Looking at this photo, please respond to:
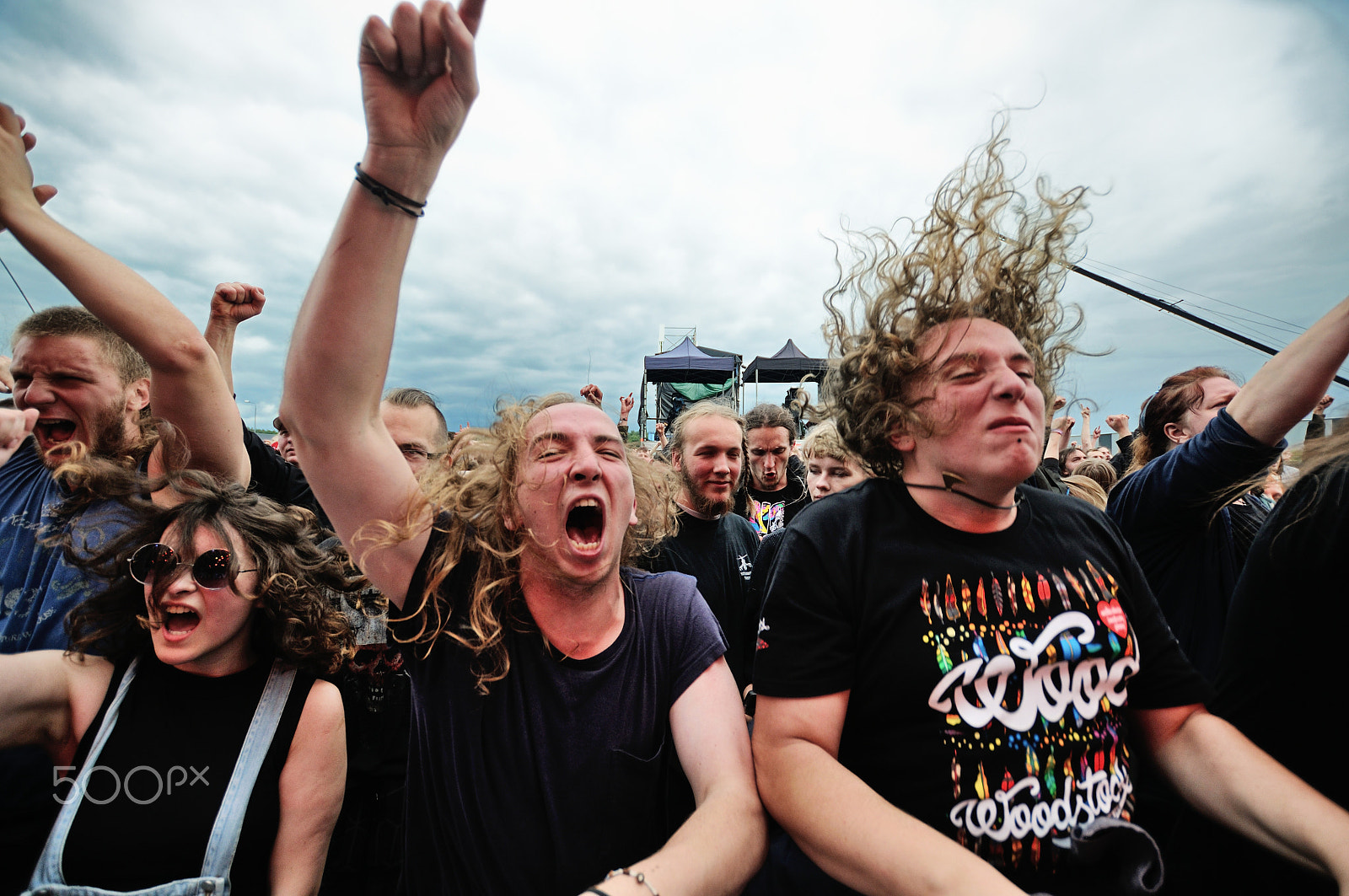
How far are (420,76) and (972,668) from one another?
164 cm

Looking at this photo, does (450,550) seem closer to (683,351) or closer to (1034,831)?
(1034,831)

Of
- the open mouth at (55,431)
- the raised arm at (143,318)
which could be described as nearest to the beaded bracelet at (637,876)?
the raised arm at (143,318)

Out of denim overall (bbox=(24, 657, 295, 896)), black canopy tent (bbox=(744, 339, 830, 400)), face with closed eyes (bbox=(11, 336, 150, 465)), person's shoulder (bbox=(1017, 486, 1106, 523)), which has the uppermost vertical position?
black canopy tent (bbox=(744, 339, 830, 400))

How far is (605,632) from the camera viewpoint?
5.18 ft

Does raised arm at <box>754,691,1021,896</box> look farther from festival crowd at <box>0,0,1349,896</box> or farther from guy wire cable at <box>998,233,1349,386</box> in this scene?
guy wire cable at <box>998,233,1349,386</box>

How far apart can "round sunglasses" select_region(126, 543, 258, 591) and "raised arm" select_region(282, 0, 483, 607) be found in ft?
2.56

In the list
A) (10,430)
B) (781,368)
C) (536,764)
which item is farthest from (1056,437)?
(781,368)

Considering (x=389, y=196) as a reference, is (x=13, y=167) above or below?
above

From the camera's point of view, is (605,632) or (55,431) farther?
(55,431)

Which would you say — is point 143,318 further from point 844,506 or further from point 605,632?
point 844,506

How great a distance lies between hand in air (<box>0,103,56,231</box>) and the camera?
1.41 metres

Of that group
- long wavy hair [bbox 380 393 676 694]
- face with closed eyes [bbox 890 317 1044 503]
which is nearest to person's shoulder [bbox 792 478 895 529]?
face with closed eyes [bbox 890 317 1044 503]

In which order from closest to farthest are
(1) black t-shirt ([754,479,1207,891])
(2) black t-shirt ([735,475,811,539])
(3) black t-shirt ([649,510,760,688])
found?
1. (1) black t-shirt ([754,479,1207,891])
2. (3) black t-shirt ([649,510,760,688])
3. (2) black t-shirt ([735,475,811,539])

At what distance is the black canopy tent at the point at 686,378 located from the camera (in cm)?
1469
